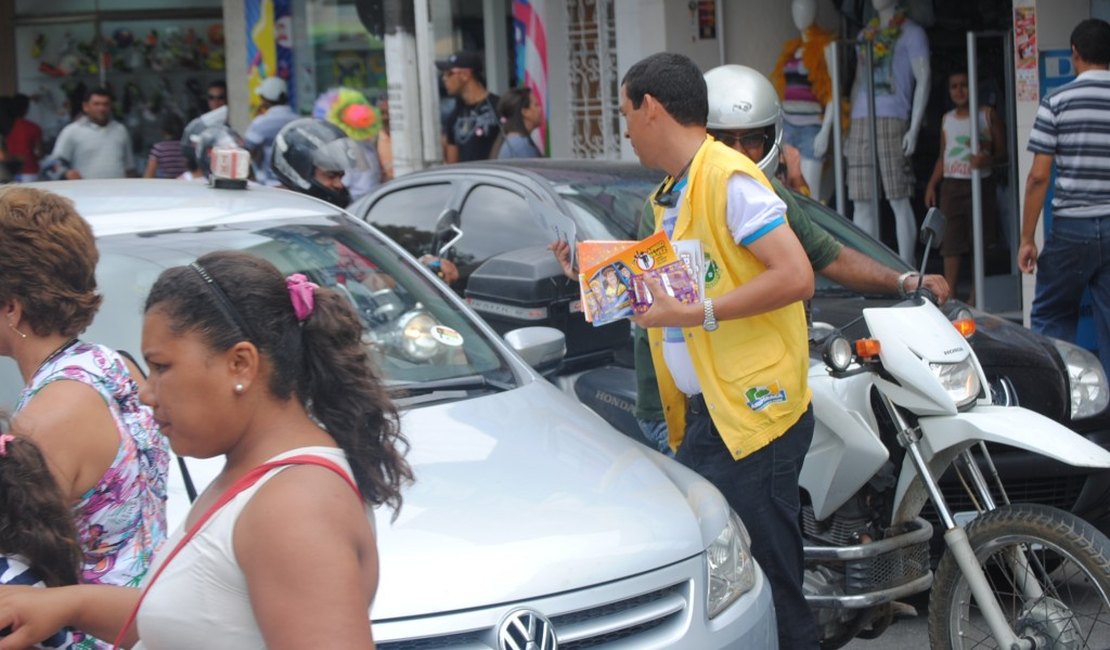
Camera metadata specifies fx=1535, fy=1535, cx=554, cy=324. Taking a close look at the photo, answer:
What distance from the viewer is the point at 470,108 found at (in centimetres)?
1084

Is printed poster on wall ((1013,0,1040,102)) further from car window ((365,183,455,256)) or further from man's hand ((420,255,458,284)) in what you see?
man's hand ((420,255,458,284))

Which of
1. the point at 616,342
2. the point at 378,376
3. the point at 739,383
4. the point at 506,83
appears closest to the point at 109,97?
the point at 506,83

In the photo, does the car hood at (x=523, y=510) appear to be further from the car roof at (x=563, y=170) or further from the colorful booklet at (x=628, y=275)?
the car roof at (x=563, y=170)

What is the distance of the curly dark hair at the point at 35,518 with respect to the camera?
256 centimetres

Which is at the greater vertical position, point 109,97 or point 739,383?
point 109,97

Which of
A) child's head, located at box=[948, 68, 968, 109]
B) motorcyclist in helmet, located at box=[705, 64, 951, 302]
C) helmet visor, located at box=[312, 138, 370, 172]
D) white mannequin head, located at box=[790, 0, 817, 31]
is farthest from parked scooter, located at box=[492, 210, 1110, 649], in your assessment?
white mannequin head, located at box=[790, 0, 817, 31]

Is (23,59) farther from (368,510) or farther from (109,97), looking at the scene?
(368,510)

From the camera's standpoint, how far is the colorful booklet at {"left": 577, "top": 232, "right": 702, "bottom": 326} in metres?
3.88

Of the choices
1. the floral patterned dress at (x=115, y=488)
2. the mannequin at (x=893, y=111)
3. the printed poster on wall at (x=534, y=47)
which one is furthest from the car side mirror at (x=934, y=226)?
the printed poster on wall at (x=534, y=47)

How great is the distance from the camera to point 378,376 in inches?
94.7

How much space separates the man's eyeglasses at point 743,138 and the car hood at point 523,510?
0.98m

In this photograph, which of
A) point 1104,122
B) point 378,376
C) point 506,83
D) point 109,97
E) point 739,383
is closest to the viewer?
point 378,376

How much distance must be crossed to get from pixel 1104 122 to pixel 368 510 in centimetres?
595

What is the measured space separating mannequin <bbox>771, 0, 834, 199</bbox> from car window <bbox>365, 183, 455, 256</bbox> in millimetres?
5051
